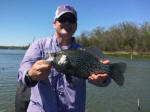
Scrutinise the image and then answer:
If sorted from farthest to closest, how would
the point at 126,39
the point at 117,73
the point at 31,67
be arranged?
the point at 126,39
the point at 117,73
the point at 31,67

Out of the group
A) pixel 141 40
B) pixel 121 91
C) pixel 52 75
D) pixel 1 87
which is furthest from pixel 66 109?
pixel 141 40

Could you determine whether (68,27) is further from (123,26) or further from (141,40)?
(123,26)

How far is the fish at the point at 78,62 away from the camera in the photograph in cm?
265

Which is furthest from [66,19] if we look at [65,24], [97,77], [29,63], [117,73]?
[117,73]

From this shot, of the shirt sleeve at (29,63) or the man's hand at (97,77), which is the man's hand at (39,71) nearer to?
the shirt sleeve at (29,63)

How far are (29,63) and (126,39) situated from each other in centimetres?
7291

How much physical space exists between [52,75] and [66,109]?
19.9 inches

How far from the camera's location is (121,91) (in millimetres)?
15922

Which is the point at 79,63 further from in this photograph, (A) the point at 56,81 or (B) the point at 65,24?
(B) the point at 65,24

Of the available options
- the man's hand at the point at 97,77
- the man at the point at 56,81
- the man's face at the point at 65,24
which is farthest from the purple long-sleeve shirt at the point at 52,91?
the man's face at the point at 65,24

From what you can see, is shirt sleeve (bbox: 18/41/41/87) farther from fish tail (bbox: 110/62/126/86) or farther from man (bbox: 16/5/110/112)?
fish tail (bbox: 110/62/126/86)

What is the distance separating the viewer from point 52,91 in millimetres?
2801

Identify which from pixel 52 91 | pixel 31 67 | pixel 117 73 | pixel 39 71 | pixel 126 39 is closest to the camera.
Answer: pixel 39 71

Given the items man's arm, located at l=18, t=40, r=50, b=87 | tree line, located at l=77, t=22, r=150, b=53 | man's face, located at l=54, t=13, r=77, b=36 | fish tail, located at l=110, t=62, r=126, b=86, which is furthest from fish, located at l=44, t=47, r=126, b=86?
tree line, located at l=77, t=22, r=150, b=53
